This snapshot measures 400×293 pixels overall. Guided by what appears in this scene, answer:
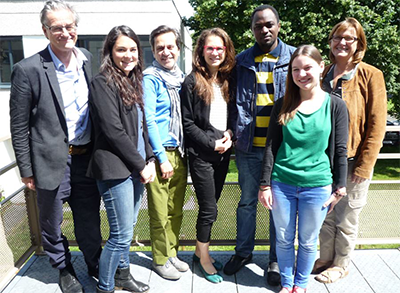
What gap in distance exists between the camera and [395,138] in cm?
1519

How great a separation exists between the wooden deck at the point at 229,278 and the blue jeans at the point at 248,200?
225mm

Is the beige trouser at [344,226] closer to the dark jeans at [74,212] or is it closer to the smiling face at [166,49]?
the smiling face at [166,49]

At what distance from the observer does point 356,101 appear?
2598 mm

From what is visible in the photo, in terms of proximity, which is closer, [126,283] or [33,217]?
[126,283]

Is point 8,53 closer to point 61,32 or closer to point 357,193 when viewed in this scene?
point 61,32

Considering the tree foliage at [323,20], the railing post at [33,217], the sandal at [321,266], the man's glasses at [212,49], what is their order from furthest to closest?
1. the tree foliage at [323,20]
2. the railing post at [33,217]
3. the sandal at [321,266]
4. the man's glasses at [212,49]

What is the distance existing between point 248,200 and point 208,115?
2.80ft

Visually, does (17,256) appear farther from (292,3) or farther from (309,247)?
(292,3)

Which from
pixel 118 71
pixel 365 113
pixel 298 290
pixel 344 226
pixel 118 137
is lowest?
pixel 298 290

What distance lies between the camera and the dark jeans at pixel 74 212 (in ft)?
8.41

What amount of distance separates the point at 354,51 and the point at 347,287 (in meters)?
1.94

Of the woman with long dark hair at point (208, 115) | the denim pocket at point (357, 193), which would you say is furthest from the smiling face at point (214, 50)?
the denim pocket at point (357, 193)

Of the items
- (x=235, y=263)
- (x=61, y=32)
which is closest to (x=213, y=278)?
(x=235, y=263)

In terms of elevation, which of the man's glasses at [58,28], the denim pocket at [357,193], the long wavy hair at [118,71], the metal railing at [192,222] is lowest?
the metal railing at [192,222]
